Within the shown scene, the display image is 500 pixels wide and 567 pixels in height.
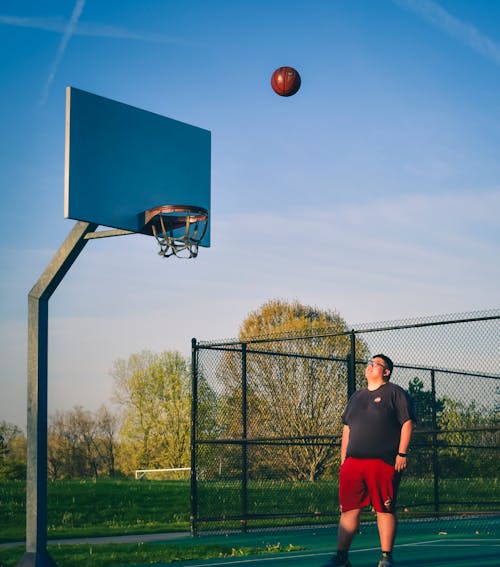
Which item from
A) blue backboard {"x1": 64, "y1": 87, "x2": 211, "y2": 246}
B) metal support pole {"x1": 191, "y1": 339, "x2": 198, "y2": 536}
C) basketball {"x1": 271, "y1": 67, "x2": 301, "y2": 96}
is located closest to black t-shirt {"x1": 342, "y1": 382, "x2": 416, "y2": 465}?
blue backboard {"x1": 64, "y1": 87, "x2": 211, "y2": 246}

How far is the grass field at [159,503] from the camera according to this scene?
15.1 meters

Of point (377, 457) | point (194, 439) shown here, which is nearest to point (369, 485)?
point (377, 457)

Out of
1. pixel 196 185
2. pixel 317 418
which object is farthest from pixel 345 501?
pixel 317 418

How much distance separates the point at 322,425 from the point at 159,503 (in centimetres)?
727

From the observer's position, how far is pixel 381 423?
788 centimetres

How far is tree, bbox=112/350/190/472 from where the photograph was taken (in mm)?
41719

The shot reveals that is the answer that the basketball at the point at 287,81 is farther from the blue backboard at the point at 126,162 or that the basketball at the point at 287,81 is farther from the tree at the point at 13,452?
the tree at the point at 13,452

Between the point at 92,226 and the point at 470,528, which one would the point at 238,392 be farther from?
the point at 92,226

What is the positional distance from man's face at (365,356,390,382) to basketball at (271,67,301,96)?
14.3 ft

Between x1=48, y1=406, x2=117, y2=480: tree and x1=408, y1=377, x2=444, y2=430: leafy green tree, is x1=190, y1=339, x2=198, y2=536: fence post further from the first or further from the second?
x1=48, y1=406, x2=117, y2=480: tree

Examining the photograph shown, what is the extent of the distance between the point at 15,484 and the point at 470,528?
11.4 meters

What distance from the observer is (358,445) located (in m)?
7.94

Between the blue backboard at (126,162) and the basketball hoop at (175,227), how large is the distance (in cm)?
17

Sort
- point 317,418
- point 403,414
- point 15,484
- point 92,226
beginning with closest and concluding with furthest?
point 403,414, point 92,226, point 15,484, point 317,418
